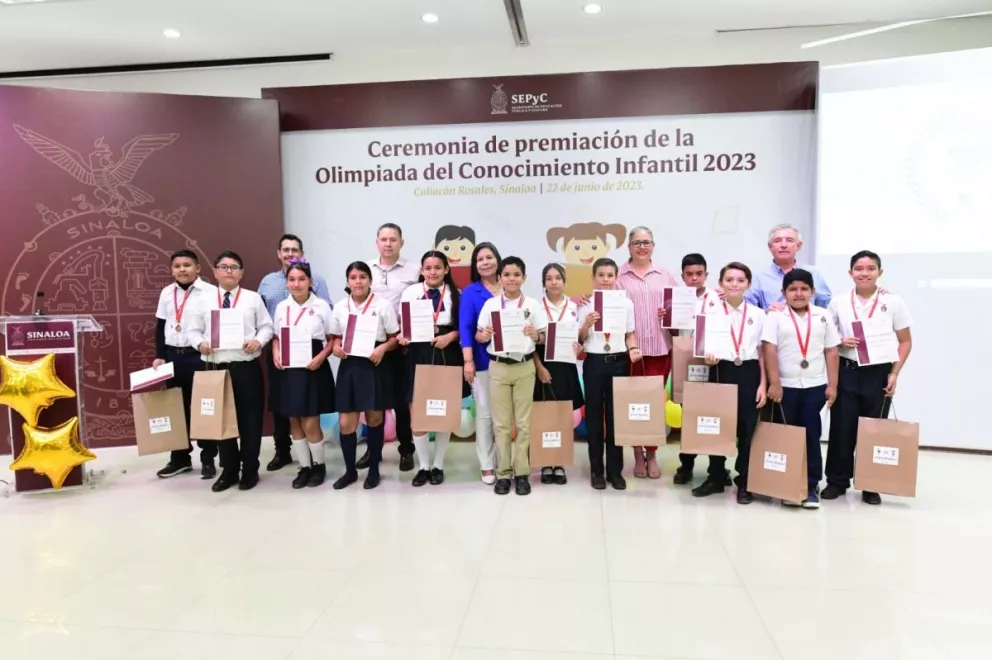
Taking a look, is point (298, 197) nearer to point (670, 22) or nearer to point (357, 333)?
point (357, 333)

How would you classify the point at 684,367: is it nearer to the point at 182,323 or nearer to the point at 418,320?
the point at 418,320

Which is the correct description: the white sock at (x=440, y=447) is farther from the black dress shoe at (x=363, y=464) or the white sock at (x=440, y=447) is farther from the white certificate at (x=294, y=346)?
the white certificate at (x=294, y=346)

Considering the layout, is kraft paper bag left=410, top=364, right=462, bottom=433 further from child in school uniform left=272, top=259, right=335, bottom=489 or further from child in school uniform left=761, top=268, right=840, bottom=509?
child in school uniform left=761, top=268, right=840, bottom=509

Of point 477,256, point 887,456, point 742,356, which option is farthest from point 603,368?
point 887,456

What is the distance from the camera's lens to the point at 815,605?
7.46 feet

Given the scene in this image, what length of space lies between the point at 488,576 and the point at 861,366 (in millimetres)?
2471

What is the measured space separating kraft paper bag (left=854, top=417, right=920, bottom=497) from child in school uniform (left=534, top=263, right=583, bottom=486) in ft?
5.35

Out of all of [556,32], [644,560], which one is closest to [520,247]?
[556,32]

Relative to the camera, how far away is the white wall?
4949 mm

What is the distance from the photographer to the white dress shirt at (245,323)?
3662mm

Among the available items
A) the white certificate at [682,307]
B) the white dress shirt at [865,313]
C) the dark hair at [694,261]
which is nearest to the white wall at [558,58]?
the dark hair at [694,261]

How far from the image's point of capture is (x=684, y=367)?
3533mm

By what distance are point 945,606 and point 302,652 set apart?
247 cm

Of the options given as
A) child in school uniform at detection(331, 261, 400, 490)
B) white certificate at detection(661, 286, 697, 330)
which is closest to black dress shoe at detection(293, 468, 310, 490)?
child in school uniform at detection(331, 261, 400, 490)
